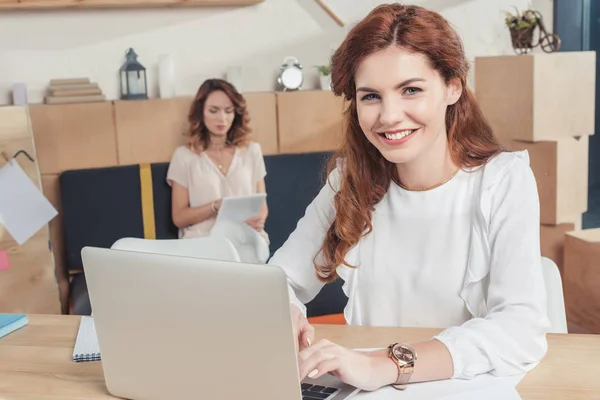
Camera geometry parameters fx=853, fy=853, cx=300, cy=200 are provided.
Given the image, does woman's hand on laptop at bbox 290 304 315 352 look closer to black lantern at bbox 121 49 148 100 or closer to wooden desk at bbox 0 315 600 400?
wooden desk at bbox 0 315 600 400

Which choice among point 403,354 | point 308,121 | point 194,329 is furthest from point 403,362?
point 308,121

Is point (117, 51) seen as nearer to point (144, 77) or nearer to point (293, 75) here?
point (144, 77)

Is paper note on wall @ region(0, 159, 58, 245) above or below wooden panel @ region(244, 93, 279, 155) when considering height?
below

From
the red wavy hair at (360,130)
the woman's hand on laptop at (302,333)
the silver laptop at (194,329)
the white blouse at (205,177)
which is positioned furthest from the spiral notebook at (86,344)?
the white blouse at (205,177)

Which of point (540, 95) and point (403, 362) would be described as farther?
point (540, 95)

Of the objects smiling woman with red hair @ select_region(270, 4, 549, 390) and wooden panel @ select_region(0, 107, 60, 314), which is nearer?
smiling woman with red hair @ select_region(270, 4, 549, 390)

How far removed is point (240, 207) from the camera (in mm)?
3795

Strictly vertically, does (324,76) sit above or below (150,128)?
above

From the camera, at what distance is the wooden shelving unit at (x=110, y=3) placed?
13.3 feet

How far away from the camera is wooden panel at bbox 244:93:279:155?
14.3 feet

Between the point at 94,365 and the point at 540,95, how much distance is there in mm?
2948

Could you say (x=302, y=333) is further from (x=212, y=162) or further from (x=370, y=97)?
(x=212, y=162)

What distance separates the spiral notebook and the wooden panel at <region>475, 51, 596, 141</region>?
8.98ft

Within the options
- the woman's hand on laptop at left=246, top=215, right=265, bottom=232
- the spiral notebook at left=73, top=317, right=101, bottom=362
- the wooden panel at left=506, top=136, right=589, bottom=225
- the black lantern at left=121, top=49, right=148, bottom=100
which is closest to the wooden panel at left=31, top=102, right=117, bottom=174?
the black lantern at left=121, top=49, right=148, bottom=100
